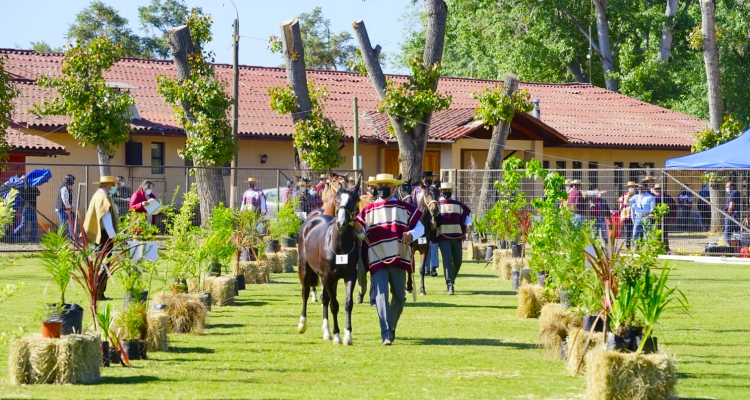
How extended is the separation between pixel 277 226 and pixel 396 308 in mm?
11043

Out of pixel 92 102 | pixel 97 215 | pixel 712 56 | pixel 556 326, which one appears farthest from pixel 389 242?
pixel 712 56

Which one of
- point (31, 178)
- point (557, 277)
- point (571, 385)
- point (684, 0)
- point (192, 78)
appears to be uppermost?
point (684, 0)

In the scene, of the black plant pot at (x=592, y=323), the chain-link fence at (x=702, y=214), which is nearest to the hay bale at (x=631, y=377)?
the black plant pot at (x=592, y=323)

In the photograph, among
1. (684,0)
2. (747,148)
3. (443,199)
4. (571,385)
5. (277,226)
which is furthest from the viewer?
(684,0)

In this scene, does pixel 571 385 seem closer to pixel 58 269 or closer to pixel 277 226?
pixel 58 269

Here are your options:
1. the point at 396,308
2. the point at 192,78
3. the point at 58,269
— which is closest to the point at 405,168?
the point at 192,78

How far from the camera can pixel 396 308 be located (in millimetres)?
13180

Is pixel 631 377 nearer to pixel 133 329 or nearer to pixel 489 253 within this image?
pixel 133 329

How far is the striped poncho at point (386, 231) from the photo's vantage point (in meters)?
13.1

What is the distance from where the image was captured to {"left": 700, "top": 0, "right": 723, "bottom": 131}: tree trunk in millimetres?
32594

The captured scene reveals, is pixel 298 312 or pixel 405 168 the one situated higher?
pixel 405 168

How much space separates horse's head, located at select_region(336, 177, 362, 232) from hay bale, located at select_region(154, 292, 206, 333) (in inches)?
84.6

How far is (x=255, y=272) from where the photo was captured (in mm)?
21078

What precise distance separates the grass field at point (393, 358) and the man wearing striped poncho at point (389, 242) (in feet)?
1.97
